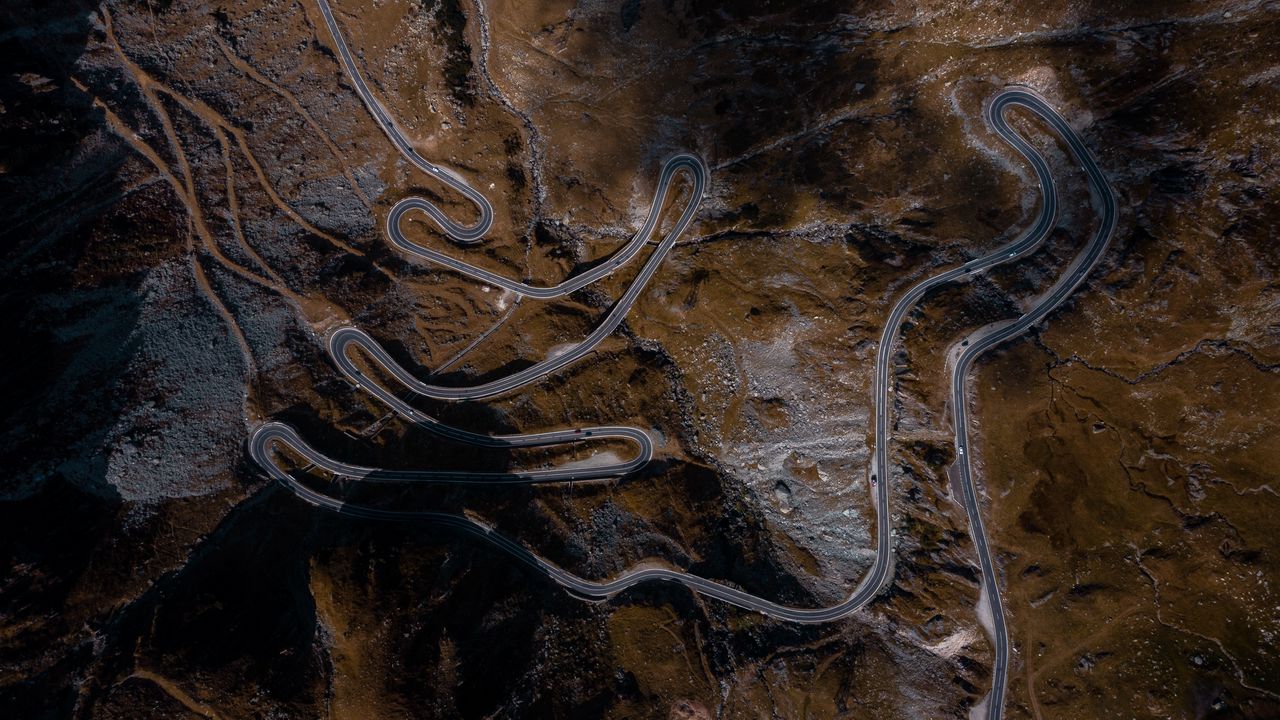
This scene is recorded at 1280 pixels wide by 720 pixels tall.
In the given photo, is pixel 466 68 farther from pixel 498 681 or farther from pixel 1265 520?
pixel 1265 520

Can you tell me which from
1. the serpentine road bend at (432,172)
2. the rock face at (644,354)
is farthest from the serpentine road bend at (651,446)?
the rock face at (644,354)

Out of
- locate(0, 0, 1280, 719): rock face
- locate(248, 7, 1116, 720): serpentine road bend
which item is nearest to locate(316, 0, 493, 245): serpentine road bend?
locate(248, 7, 1116, 720): serpentine road bend

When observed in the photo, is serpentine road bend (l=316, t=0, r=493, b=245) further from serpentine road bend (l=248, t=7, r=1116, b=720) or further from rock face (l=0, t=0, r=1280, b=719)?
rock face (l=0, t=0, r=1280, b=719)

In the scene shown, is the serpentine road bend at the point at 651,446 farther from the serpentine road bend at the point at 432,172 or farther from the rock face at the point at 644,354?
the rock face at the point at 644,354

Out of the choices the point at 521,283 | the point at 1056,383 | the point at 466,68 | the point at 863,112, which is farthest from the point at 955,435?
the point at 466,68

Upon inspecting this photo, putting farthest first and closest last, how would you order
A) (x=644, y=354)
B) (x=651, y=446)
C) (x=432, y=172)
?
1. (x=432, y=172)
2. (x=644, y=354)
3. (x=651, y=446)

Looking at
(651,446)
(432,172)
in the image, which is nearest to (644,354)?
(651,446)

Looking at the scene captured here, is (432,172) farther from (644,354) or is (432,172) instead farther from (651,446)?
(651,446)
